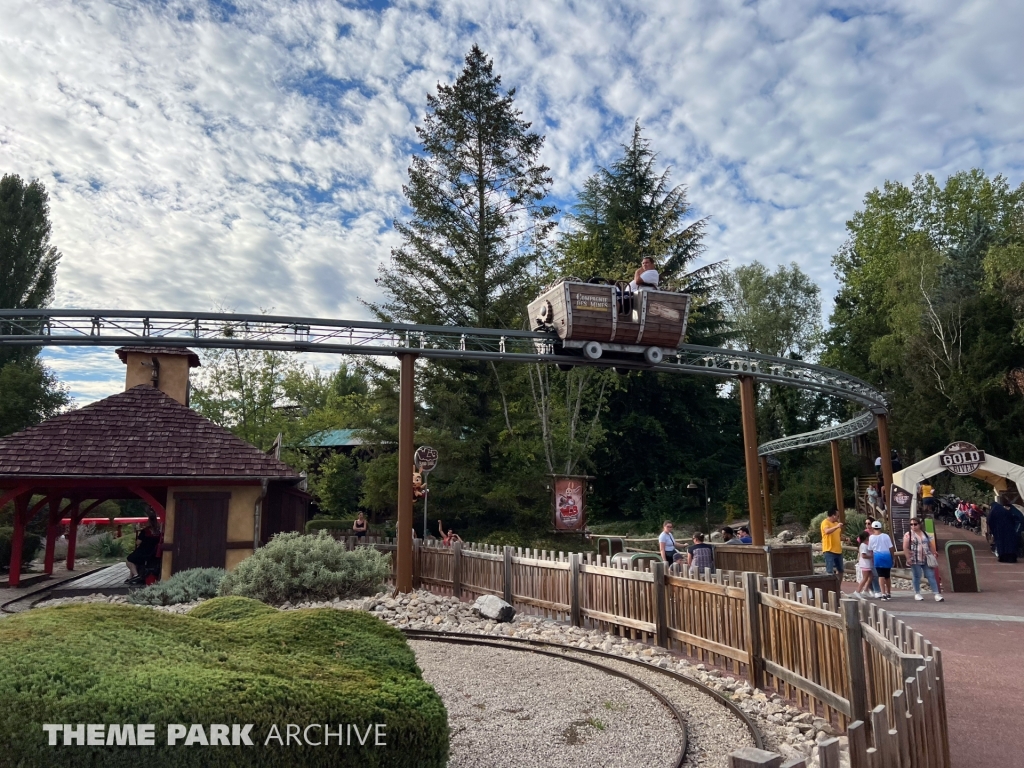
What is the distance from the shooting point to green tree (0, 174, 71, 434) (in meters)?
39.7

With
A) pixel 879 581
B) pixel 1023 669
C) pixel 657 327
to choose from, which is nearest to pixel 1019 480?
pixel 879 581

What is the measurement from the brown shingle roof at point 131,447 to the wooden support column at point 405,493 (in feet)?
12.6

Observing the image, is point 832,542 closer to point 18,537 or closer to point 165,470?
point 165,470

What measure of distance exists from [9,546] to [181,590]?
32.6ft

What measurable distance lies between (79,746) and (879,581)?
1348 cm

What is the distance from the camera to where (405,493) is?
1273cm

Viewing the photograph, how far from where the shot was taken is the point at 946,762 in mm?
Result: 4305

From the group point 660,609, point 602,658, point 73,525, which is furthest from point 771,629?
point 73,525

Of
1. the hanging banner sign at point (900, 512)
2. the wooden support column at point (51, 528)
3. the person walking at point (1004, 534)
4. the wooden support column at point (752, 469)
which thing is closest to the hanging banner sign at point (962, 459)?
the hanging banner sign at point (900, 512)

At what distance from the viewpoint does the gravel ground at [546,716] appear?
5.41 m

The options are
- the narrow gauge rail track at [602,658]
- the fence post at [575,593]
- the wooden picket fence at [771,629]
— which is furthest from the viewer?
the fence post at [575,593]

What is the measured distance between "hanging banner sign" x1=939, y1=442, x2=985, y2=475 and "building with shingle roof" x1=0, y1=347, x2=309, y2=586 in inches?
664

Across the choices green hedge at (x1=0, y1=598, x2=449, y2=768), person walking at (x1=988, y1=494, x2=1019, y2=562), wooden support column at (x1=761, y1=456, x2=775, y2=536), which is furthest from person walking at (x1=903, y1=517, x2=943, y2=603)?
wooden support column at (x1=761, y1=456, x2=775, y2=536)

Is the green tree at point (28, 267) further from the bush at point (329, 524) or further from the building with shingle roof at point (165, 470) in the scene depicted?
the building with shingle roof at point (165, 470)
